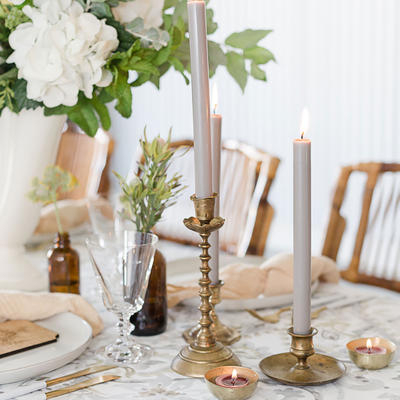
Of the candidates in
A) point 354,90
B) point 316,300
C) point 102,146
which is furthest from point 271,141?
point 316,300

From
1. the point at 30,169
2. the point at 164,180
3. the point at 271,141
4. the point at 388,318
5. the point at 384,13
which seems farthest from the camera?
the point at 271,141

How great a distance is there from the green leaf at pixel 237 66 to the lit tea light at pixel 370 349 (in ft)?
1.71

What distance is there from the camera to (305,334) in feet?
2.65

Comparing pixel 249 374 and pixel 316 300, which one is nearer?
pixel 249 374

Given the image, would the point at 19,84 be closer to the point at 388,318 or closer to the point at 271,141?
the point at 388,318

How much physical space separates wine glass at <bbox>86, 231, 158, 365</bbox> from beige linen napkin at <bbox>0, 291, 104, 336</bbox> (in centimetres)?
9

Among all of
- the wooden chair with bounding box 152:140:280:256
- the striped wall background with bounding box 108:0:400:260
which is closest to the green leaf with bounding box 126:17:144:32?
the wooden chair with bounding box 152:140:280:256

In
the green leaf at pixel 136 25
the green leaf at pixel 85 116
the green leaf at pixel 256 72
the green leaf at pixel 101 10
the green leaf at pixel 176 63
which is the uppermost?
the green leaf at pixel 101 10

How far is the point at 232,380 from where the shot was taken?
779 millimetres

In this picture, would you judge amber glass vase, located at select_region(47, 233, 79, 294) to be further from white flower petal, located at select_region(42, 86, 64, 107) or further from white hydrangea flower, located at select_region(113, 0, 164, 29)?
white hydrangea flower, located at select_region(113, 0, 164, 29)

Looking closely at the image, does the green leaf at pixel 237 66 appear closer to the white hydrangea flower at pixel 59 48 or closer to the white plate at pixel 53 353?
the white hydrangea flower at pixel 59 48

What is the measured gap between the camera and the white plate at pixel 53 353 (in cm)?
82

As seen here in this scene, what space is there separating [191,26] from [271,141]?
11.9 feet

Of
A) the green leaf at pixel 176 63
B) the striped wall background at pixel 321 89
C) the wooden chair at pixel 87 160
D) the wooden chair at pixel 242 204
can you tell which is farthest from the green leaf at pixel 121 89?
the striped wall background at pixel 321 89
